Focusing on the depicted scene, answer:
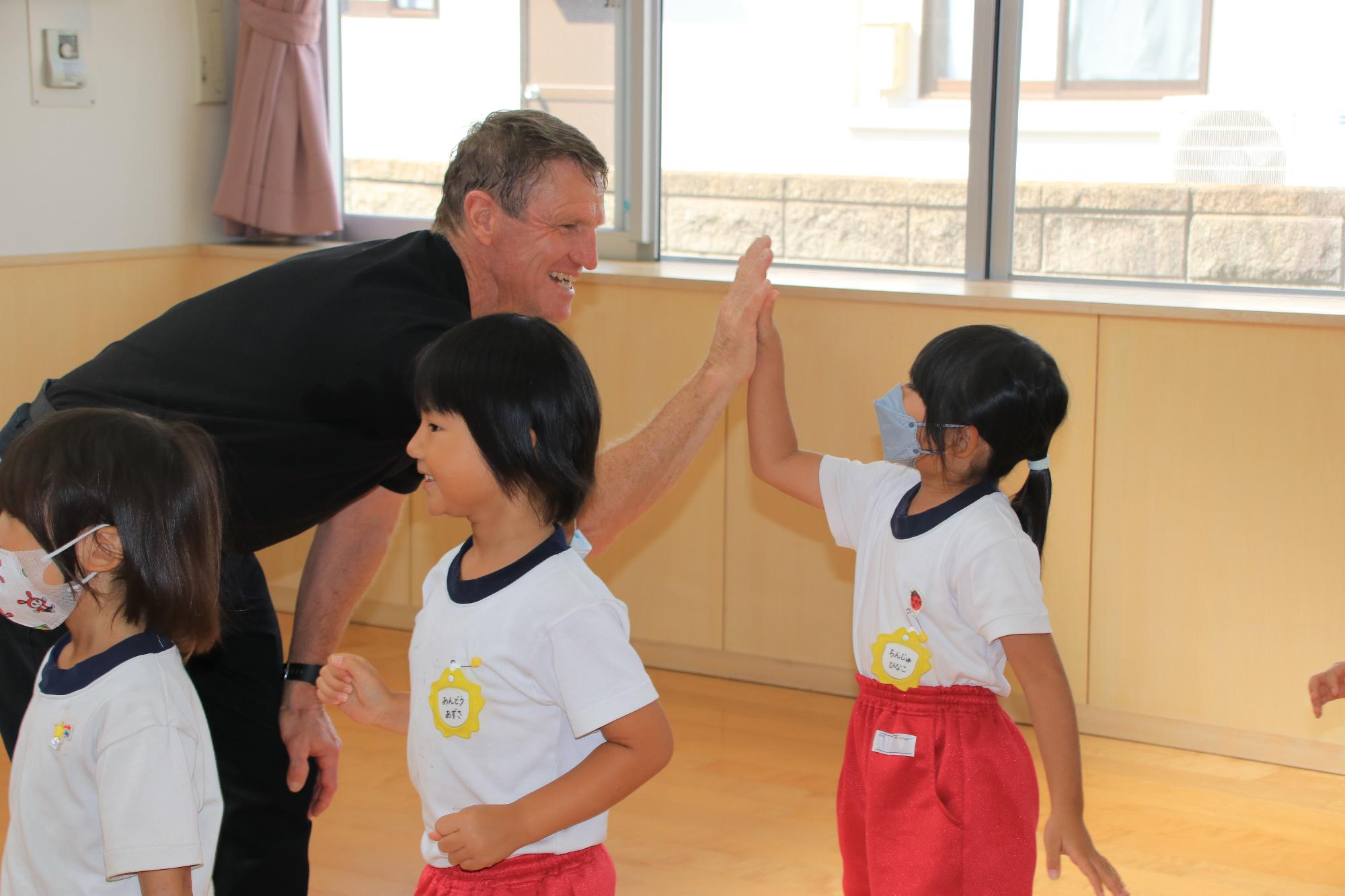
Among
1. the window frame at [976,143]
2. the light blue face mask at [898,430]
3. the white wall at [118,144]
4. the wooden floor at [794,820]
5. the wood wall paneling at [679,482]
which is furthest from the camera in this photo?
the white wall at [118,144]

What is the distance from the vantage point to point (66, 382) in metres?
1.93

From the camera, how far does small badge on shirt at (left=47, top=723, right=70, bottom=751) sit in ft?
4.66

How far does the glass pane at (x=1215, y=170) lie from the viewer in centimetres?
326

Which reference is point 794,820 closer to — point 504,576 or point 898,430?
point 898,430

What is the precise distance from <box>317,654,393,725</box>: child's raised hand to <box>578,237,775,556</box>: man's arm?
18.1 inches

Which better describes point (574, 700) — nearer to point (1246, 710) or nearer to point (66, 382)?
point (66, 382)

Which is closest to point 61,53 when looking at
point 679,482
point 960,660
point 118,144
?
point 118,144

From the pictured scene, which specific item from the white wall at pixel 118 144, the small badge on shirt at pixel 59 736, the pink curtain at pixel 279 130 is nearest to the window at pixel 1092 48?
the pink curtain at pixel 279 130

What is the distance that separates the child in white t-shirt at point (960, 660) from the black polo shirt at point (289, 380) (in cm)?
65

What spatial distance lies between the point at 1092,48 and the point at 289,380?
7.75ft

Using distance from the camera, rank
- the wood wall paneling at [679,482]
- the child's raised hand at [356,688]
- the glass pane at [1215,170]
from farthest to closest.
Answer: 1. the wood wall paneling at [679,482]
2. the glass pane at [1215,170]
3. the child's raised hand at [356,688]

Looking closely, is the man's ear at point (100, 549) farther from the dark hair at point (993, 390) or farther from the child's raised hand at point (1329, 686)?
the child's raised hand at point (1329, 686)

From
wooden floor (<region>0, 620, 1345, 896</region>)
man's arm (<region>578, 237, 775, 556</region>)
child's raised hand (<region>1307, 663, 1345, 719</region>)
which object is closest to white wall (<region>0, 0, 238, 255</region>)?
wooden floor (<region>0, 620, 1345, 896</region>)

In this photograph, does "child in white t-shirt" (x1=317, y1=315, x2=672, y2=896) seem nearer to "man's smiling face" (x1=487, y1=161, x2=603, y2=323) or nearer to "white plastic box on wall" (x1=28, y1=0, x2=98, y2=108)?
"man's smiling face" (x1=487, y1=161, x2=603, y2=323)
